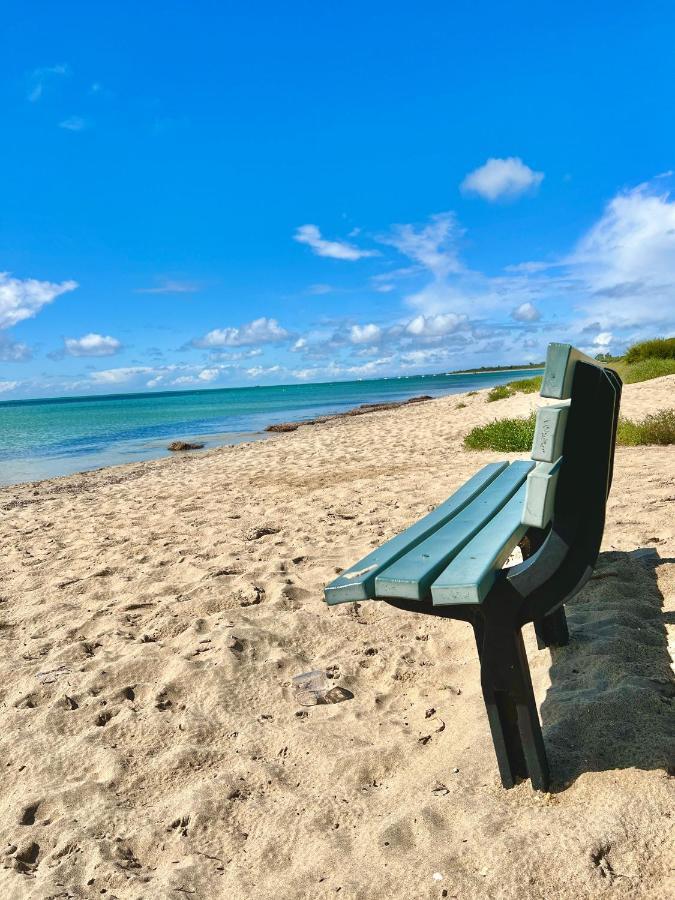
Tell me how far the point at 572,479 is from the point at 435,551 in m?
0.54

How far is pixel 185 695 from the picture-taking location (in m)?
2.91

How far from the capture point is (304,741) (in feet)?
8.30

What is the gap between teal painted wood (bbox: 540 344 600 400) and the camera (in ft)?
5.67

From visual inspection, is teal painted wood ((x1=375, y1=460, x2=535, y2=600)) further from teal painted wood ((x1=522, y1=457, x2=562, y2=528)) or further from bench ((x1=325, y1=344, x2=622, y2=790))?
teal painted wood ((x1=522, y1=457, x2=562, y2=528))

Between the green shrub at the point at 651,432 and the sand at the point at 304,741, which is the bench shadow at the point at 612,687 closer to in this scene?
the sand at the point at 304,741

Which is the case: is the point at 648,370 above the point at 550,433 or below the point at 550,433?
below

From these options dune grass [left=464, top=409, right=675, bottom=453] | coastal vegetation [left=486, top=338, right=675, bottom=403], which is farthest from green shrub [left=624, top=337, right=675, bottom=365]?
dune grass [left=464, top=409, right=675, bottom=453]

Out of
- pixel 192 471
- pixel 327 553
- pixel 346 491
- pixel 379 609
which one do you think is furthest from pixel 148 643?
pixel 192 471

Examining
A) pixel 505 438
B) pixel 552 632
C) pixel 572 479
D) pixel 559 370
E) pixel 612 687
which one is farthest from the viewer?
pixel 505 438

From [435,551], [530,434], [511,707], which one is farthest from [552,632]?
[530,434]

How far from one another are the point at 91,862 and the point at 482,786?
126cm

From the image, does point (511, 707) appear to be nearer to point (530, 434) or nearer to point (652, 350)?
point (530, 434)

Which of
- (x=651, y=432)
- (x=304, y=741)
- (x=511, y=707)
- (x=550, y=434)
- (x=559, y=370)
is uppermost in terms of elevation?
(x=559, y=370)

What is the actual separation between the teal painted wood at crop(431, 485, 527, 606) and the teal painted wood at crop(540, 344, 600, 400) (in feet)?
1.80
